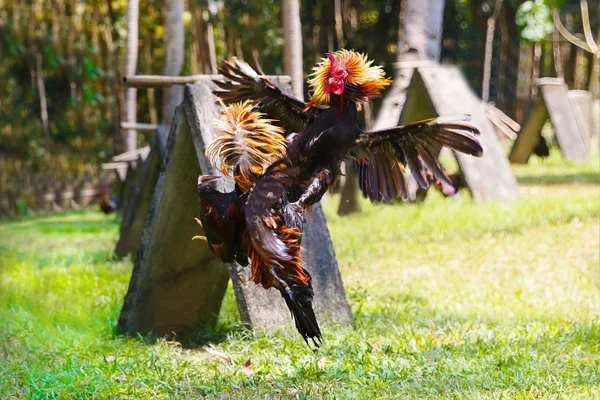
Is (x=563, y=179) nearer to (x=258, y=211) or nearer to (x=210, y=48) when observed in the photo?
(x=210, y=48)

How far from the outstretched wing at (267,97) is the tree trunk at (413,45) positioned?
5056 mm

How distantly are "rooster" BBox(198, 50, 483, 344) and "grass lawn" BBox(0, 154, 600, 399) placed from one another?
26.5 inches

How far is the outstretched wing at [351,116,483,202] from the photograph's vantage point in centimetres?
428

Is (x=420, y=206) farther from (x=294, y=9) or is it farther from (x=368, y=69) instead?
(x=368, y=69)

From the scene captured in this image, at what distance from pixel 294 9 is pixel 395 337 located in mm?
6119

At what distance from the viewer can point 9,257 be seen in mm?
8680

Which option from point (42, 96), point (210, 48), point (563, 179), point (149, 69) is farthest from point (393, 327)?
point (149, 69)

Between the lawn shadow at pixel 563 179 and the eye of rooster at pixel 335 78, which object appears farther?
the lawn shadow at pixel 563 179

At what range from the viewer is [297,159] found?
3922 millimetres

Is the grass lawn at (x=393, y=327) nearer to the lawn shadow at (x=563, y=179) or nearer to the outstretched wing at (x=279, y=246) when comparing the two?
the outstretched wing at (x=279, y=246)

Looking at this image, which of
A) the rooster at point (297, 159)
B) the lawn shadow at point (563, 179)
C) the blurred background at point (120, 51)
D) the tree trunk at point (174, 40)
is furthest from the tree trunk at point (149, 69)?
the rooster at point (297, 159)

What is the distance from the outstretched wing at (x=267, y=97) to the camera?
172 inches

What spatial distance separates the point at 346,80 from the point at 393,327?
5.45 ft

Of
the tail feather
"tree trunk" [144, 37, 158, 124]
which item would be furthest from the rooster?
"tree trunk" [144, 37, 158, 124]
